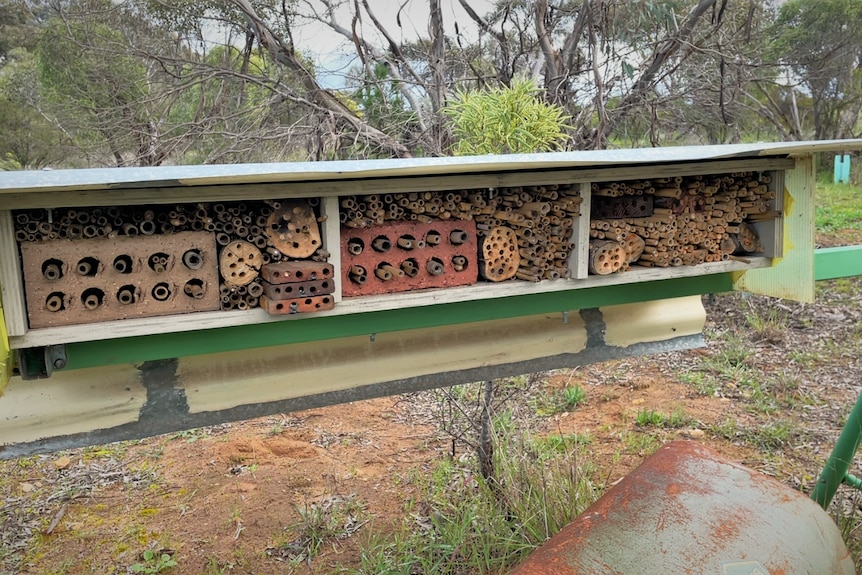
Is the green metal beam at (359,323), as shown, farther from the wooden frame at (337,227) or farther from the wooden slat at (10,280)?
the wooden slat at (10,280)

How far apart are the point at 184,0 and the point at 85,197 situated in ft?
22.5

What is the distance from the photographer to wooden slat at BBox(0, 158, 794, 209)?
1941 mm

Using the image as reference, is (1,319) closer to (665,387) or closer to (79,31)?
(665,387)

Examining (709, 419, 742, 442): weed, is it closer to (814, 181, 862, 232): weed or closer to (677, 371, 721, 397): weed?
(677, 371, 721, 397): weed

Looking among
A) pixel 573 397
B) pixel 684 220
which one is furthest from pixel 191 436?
pixel 684 220

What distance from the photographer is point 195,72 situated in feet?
22.9

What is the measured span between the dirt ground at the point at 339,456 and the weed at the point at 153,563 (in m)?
0.04

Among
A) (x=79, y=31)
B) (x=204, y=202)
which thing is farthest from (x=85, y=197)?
(x=79, y=31)

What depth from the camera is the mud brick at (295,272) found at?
87.9 inches

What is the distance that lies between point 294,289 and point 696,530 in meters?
1.50

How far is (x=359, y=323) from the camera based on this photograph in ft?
8.68

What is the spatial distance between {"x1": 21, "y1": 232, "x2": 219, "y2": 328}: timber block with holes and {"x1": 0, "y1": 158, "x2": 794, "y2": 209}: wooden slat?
21 centimetres

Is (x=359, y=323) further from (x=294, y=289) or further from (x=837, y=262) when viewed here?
(x=837, y=262)

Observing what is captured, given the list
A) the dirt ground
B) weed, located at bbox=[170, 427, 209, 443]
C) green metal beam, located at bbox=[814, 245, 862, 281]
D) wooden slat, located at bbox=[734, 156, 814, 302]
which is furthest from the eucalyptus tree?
weed, located at bbox=[170, 427, 209, 443]
